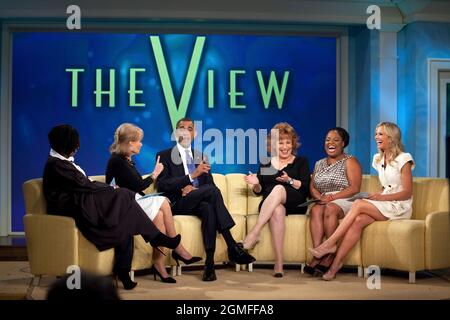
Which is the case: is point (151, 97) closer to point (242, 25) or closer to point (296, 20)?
point (242, 25)

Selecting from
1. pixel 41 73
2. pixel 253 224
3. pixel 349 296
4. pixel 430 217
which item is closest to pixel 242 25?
pixel 41 73

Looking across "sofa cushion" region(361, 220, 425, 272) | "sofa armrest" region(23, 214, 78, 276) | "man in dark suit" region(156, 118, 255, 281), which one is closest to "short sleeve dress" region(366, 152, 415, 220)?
"sofa cushion" region(361, 220, 425, 272)

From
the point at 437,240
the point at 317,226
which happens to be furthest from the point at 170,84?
the point at 437,240

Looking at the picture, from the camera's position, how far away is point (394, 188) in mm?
5160

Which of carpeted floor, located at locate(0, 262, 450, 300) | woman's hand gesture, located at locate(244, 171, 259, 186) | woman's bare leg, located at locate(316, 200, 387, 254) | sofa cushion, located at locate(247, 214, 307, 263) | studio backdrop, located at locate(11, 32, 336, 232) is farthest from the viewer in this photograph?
studio backdrop, located at locate(11, 32, 336, 232)

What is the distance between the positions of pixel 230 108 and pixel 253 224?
2.63m

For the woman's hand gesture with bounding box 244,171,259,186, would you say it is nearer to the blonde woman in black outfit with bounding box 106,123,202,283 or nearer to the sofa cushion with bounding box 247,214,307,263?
the sofa cushion with bounding box 247,214,307,263

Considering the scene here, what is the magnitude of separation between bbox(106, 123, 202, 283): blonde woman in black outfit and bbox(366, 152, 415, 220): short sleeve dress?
55.8 inches

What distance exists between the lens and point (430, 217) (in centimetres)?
493

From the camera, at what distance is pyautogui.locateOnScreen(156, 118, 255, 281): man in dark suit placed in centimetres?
502

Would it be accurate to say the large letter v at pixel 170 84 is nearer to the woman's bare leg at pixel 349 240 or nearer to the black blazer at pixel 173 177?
the black blazer at pixel 173 177

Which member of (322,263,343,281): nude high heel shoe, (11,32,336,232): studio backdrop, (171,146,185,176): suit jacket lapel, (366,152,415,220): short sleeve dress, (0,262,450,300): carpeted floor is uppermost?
(11,32,336,232): studio backdrop

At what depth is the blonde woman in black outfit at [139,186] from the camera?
4.86 meters
